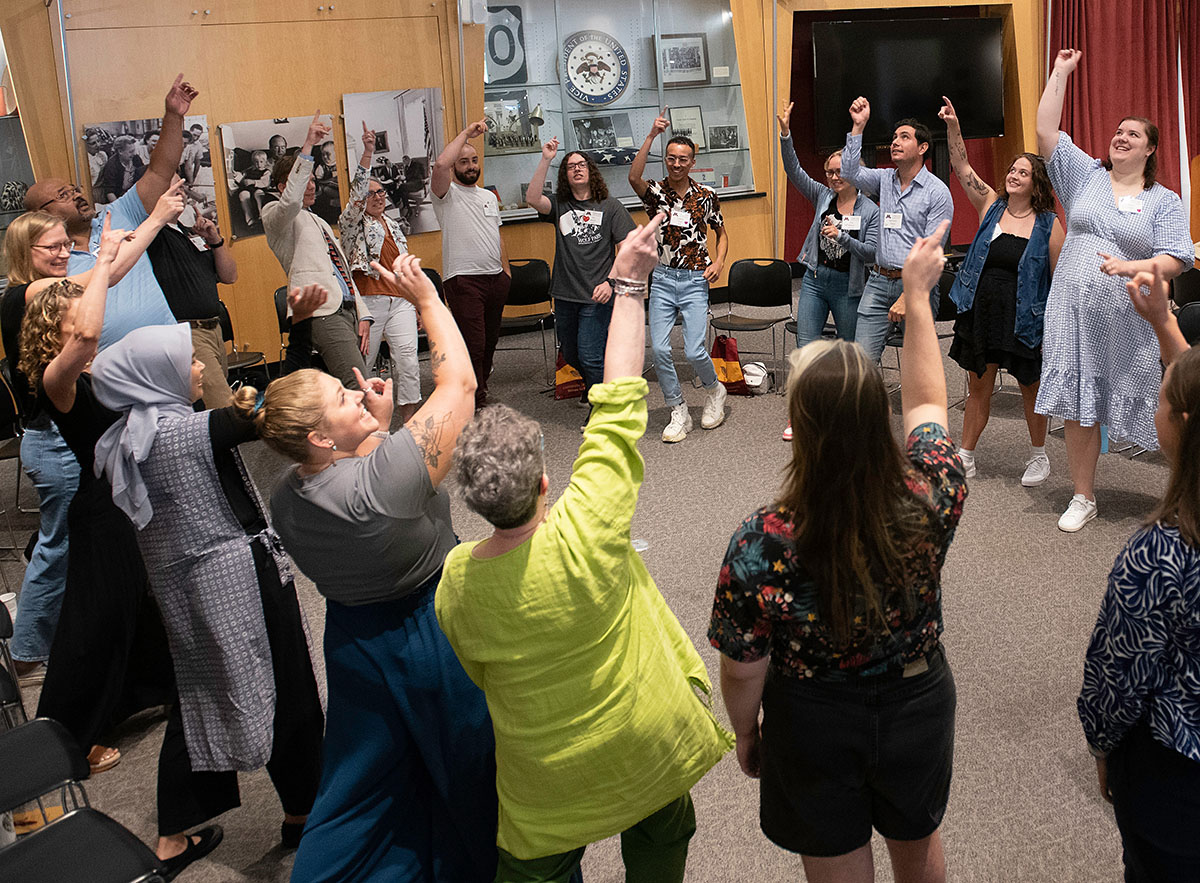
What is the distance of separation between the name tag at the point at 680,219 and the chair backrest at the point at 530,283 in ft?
5.79

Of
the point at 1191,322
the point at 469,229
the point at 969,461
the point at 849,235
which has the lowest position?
the point at 969,461

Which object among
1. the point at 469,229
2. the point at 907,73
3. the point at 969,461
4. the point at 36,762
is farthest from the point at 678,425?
the point at 907,73

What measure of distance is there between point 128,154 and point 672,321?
13.4ft

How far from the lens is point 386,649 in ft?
6.35

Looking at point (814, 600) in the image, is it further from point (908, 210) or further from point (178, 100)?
point (908, 210)

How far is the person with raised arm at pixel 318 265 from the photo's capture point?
5.07 meters

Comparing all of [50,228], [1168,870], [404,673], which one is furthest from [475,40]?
[1168,870]

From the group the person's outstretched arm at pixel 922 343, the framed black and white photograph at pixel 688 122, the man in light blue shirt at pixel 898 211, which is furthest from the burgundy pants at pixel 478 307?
the person's outstretched arm at pixel 922 343

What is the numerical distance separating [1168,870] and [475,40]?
A: 770 centimetres

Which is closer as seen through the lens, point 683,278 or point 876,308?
point 876,308

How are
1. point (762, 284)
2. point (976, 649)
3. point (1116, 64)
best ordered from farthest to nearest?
A: point (1116, 64) → point (762, 284) → point (976, 649)

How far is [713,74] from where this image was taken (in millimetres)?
8805

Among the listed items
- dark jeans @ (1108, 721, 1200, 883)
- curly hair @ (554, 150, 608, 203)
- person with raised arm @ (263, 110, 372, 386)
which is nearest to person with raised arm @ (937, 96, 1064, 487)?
curly hair @ (554, 150, 608, 203)

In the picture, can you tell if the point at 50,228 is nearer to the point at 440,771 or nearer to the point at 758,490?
the point at 440,771
